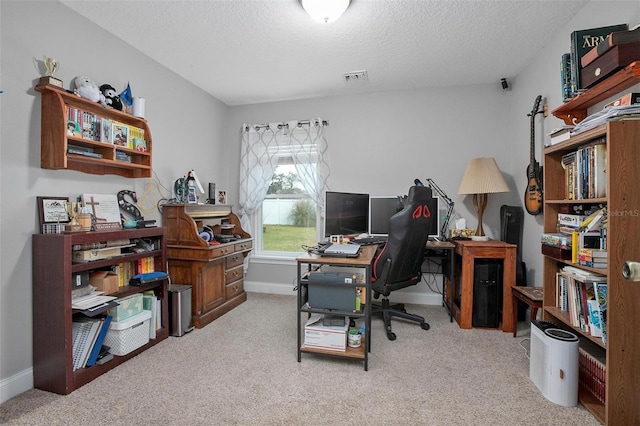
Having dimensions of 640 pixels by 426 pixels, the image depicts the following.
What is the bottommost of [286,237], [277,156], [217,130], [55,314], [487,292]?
[487,292]

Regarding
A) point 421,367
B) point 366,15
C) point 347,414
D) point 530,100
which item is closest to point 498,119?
point 530,100

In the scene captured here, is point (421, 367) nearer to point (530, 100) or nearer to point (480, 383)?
point (480, 383)

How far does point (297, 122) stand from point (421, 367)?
117 inches

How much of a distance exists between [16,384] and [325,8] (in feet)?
9.89

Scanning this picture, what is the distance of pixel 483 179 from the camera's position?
289cm

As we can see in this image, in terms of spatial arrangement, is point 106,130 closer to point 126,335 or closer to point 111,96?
Result: point 111,96

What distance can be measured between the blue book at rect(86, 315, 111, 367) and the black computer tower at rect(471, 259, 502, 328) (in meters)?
2.96

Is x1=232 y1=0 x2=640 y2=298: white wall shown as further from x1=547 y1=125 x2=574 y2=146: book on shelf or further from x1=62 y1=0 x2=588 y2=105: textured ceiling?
x1=547 y1=125 x2=574 y2=146: book on shelf

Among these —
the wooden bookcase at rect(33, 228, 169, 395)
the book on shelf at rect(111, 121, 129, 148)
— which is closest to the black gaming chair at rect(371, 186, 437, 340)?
the wooden bookcase at rect(33, 228, 169, 395)

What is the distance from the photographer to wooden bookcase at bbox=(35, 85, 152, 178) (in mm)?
1855

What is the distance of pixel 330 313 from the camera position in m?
2.03

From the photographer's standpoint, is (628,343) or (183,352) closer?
(628,343)

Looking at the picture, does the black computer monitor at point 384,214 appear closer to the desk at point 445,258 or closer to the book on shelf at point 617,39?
the desk at point 445,258

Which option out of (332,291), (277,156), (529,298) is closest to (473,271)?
(529,298)
